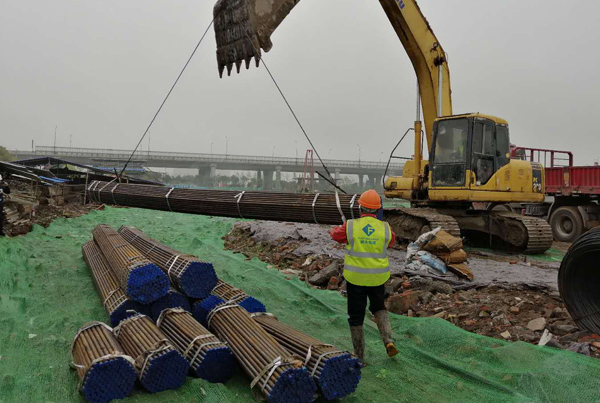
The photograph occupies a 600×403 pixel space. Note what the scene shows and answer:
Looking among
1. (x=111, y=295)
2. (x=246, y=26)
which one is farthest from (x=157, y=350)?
(x=246, y=26)

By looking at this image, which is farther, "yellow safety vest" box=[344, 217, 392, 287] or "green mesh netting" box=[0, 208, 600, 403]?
"yellow safety vest" box=[344, 217, 392, 287]

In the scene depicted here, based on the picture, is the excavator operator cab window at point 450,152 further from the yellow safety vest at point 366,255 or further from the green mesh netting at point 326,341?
the yellow safety vest at point 366,255

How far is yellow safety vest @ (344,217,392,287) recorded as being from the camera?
13.7 ft

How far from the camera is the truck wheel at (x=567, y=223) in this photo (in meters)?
13.0

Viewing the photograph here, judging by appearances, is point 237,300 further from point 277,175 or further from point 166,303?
point 277,175

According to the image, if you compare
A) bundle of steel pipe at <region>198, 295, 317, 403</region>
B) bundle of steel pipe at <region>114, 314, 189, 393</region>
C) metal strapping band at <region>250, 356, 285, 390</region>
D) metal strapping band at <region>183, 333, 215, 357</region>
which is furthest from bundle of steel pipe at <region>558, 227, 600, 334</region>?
bundle of steel pipe at <region>114, 314, 189, 393</region>

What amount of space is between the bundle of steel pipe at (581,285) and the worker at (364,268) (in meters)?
2.09

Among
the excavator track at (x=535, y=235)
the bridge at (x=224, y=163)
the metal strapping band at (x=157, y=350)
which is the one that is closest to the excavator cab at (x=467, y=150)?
the excavator track at (x=535, y=235)

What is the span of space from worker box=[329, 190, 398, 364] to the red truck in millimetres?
11245

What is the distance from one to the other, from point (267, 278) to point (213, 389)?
14.0ft

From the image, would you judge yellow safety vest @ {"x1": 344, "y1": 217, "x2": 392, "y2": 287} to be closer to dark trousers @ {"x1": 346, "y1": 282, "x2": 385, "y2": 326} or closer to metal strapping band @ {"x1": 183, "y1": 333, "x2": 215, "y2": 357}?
dark trousers @ {"x1": 346, "y1": 282, "x2": 385, "y2": 326}

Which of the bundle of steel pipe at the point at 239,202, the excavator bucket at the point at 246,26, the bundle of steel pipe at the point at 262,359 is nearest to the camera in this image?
the bundle of steel pipe at the point at 262,359

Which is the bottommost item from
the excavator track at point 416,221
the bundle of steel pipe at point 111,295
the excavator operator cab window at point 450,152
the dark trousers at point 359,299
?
the bundle of steel pipe at point 111,295

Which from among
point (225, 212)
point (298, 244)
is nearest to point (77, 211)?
point (298, 244)
